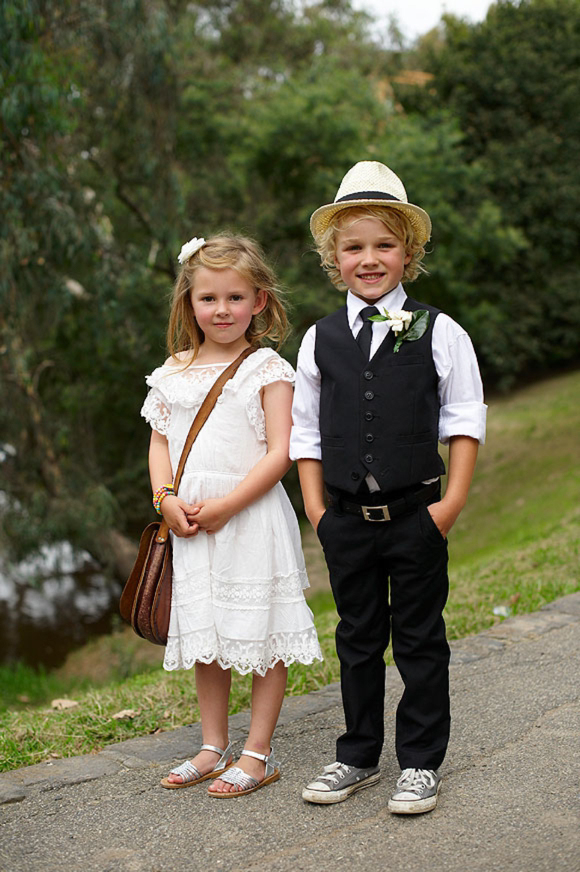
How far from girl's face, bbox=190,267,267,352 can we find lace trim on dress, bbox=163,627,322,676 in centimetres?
101

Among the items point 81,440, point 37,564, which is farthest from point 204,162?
point 37,564

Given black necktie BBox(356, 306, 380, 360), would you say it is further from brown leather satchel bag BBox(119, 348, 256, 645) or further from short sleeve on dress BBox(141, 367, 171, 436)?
short sleeve on dress BBox(141, 367, 171, 436)

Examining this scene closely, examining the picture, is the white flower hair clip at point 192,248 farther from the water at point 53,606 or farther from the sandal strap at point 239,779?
the water at point 53,606

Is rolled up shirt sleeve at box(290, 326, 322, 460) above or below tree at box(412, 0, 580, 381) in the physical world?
below

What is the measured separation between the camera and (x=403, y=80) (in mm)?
26781

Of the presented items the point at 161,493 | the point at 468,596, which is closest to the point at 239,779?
the point at 161,493

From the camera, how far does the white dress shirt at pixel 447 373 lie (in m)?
2.93

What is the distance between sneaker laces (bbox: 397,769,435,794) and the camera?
2855 millimetres

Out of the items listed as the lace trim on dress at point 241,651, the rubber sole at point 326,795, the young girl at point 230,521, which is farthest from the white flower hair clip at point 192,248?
the rubber sole at point 326,795

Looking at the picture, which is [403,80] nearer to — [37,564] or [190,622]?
[37,564]

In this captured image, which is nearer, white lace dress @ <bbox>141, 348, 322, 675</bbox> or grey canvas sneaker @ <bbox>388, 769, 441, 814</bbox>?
grey canvas sneaker @ <bbox>388, 769, 441, 814</bbox>

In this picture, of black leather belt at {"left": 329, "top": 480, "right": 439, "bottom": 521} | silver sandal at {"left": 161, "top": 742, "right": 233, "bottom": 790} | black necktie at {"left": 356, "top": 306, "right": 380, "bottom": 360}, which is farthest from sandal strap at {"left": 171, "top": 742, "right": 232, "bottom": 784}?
black necktie at {"left": 356, "top": 306, "right": 380, "bottom": 360}

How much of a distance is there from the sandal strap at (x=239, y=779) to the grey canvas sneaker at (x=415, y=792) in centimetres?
47

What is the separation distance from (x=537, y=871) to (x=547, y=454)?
1406 centimetres
